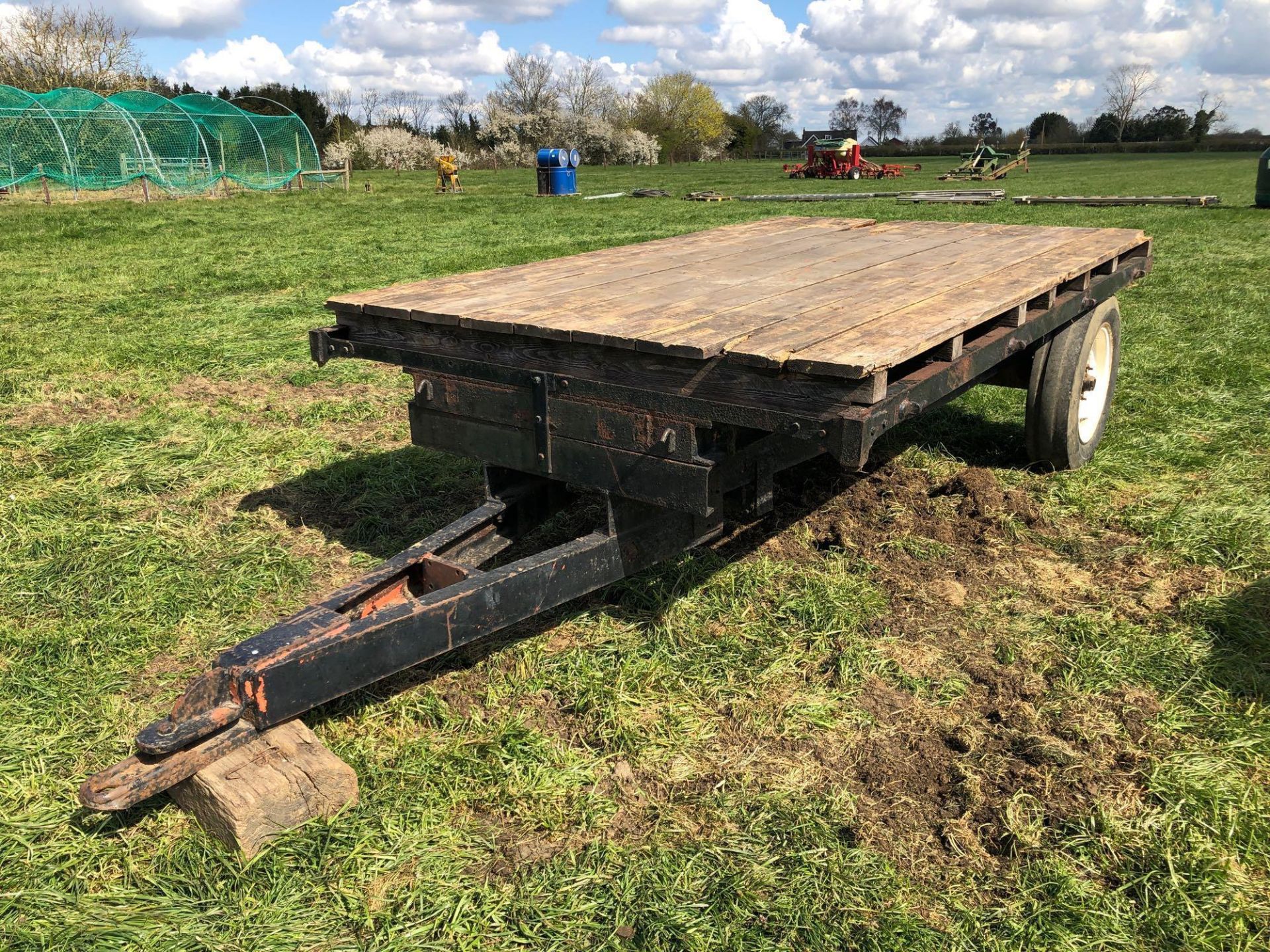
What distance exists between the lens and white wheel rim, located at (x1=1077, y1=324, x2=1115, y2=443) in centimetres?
533

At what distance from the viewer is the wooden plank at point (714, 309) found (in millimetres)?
2861

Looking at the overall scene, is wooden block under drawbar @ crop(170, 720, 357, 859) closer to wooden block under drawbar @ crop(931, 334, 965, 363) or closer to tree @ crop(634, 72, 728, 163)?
wooden block under drawbar @ crop(931, 334, 965, 363)

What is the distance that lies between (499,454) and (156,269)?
10939 mm

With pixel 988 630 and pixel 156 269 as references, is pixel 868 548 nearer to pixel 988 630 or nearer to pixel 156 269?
pixel 988 630

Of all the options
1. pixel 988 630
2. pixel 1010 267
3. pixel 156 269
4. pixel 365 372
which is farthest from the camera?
pixel 156 269

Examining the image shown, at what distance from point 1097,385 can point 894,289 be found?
2419 millimetres

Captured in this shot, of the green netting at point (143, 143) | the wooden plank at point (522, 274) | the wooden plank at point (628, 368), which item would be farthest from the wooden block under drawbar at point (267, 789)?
the green netting at point (143, 143)

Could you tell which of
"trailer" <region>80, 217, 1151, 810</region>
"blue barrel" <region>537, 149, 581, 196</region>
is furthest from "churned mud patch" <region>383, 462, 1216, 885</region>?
"blue barrel" <region>537, 149, 581, 196</region>

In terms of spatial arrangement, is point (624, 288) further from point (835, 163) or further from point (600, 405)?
point (835, 163)

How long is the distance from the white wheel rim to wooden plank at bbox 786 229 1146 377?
0.64 m

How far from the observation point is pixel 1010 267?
4.29m

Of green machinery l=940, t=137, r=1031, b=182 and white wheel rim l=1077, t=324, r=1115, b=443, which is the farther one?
green machinery l=940, t=137, r=1031, b=182

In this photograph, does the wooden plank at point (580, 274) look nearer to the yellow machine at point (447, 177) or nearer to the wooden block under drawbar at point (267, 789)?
the wooden block under drawbar at point (267, 789)

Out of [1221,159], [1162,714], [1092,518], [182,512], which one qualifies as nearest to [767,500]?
[1162,714]
